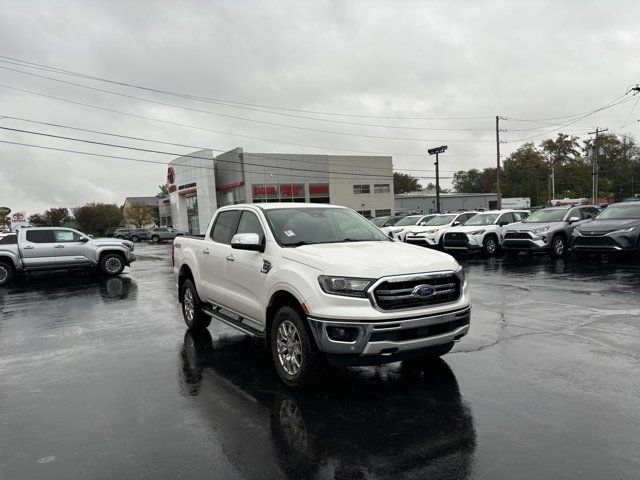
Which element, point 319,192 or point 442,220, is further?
point 319,192

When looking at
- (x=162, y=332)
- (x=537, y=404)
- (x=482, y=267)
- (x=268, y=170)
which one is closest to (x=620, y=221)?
(x=482, y=267)

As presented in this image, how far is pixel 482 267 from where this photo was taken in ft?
49.1

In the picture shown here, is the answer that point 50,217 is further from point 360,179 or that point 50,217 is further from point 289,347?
point 289,347

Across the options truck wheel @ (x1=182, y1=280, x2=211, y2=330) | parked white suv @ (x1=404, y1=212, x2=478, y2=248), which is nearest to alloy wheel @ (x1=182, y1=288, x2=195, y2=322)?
truck wheel @ (x1=182, y1=280, x2=211, y2=330)

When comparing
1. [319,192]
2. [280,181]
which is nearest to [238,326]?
[280,181]

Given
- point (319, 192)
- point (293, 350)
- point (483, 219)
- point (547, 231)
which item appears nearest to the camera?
point (293, 350)

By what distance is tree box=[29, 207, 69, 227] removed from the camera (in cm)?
9062

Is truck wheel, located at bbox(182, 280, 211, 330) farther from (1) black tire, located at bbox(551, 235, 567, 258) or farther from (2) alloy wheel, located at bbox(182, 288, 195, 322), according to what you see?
(1) black tire, located at bbox(551, 235, 567, 258)

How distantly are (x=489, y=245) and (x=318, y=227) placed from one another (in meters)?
14.3

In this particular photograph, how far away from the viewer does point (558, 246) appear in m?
16.5

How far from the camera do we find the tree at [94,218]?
93.6 metres

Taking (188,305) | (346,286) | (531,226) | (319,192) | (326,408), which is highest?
(319,192)

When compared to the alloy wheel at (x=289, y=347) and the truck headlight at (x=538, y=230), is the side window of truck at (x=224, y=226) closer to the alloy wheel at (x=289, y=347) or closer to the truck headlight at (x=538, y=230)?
the alloy wheel at (x=289, y=347)

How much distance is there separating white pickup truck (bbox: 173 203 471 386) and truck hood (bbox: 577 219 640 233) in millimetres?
10980
